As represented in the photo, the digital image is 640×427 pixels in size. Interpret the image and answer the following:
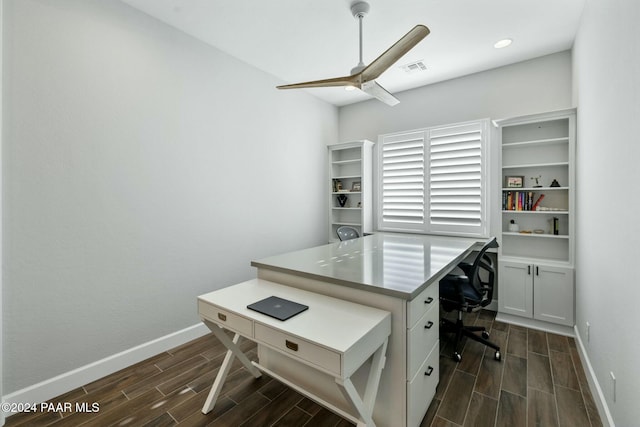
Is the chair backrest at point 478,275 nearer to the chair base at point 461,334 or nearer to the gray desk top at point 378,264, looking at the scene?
the gray desk top at point 378,264

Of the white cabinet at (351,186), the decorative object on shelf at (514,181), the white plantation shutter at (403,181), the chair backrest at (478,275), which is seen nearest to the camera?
the chair backrest at (478,275)

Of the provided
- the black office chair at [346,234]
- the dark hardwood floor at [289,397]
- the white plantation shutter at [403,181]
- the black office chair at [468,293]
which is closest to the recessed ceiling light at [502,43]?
the white plantation shutter at [403,181]

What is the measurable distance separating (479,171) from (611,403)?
2.53 metres

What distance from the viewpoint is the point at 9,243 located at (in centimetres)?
184

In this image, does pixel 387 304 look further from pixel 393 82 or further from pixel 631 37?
pixel 393 82

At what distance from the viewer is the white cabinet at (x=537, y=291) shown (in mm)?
2861

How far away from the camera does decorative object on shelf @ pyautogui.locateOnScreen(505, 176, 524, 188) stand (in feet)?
10.9

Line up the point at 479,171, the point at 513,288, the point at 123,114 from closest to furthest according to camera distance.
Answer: the point at 123,114 < the point at 513,288 < the point at 479,171

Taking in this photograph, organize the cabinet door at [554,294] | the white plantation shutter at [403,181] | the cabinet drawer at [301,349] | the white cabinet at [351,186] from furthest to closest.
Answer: the white cabinet at [351,186]
the white plantation shutter at [403,181]
the cabinet door at [554,294]
the cabinet drawer at [301,349]

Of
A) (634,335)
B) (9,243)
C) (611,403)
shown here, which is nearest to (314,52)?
(9,243)

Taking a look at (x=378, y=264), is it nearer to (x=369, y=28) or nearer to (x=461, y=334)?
(x=461, y=334)

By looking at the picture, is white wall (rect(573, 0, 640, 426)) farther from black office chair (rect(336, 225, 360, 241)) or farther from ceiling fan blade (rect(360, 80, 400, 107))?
black office chair (rect(336, 225, 360, 241))

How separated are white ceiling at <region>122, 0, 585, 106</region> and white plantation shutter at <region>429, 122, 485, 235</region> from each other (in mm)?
858

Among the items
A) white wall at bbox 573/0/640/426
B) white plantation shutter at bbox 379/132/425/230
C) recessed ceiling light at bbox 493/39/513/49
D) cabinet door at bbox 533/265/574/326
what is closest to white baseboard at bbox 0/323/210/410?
white plantation shutter at bbox 379/132/425/230
